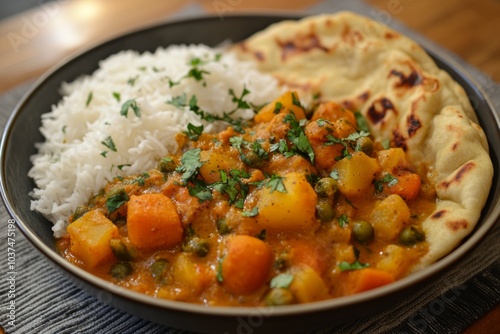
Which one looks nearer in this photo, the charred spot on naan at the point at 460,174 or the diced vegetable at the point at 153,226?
the diced vegetable at the point at 153,226

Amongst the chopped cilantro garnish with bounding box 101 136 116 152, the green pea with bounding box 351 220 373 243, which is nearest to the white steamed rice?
the chopped cilantro garnish with bounding box 101 136 116 152

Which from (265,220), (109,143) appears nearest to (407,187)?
(265,220)

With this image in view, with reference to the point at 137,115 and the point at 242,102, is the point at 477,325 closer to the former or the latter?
the point at 242,102

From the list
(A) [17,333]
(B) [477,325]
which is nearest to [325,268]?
(B) [477,325]

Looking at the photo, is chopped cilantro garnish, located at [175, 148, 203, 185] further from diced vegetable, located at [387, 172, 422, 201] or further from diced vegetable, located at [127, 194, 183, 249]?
diced vegetable, located at [387, 172, 422, 201]

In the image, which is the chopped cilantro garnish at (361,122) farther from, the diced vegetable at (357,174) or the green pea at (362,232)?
the green pea at (362,232)

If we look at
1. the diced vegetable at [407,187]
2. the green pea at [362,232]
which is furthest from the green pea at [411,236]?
the diced vegetable at [407,187]

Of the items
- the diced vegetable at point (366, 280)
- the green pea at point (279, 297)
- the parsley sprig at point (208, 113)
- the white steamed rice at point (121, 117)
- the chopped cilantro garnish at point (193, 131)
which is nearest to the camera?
the green pea at point (279, 297)
